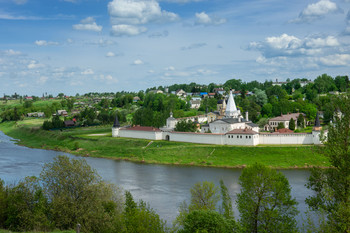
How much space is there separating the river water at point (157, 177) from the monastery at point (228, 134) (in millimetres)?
7898

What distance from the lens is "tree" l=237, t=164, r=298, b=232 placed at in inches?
547

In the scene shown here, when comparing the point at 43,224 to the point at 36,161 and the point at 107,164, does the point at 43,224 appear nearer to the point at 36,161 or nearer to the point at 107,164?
the point at 107,164

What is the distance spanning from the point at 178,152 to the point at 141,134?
10.1 m

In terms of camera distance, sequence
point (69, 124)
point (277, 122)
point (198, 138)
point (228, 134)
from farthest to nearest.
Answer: point (69, 124) → point (277, 122) → point (198, 138) → point (228, 134)

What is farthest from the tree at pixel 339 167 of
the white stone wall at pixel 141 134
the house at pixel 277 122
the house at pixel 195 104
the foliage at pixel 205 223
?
the house at pixel 195 104

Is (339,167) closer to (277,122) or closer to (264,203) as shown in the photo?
(264,203)

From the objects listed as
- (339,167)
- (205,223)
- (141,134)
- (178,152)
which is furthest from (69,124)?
(339,167)

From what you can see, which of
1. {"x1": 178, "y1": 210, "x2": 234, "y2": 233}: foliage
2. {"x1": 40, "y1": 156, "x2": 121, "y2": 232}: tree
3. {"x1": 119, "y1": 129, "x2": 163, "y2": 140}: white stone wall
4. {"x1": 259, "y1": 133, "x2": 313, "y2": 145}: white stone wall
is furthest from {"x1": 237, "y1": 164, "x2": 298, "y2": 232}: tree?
{"x1": 119, "y1": 129, "x2": 163, "y2": 140}: white stone wall

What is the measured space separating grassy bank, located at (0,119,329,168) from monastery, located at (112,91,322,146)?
1.65 metres

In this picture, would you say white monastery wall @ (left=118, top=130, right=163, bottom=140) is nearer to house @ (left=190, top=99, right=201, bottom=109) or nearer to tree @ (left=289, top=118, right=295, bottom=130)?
tree @ (left=289, top=118, right=295, bottom=130)

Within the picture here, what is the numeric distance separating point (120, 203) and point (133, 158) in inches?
915

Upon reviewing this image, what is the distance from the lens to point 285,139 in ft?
136

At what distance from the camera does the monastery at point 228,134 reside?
41281 millimetres

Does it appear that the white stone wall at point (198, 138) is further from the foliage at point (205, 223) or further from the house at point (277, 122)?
the foliage at point (205, 223)
